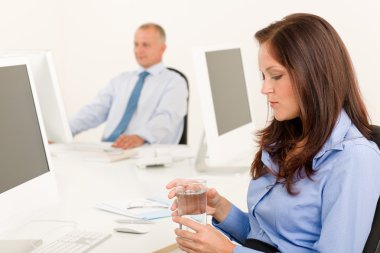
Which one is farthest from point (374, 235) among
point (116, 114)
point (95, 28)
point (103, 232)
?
point (95, 28)

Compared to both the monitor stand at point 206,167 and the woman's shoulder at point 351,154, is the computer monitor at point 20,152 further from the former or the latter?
the monitor stand at point 206,167

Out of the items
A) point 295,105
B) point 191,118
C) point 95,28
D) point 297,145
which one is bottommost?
point 191,118

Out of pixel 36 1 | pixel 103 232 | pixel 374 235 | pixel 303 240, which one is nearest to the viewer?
A: pixel 374 235

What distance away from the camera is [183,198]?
4.66ft

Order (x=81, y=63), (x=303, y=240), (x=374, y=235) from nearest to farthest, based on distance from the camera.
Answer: (x=374, y=235), (x=303, y=240), (x=81, y=63)

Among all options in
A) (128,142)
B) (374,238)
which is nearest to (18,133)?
(374,238)

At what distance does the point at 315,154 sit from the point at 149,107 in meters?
2.39

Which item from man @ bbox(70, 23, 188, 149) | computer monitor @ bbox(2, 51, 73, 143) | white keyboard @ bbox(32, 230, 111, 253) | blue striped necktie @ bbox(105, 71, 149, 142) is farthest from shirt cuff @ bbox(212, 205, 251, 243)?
blue striped necktie @ bbox(105, 71, 149, 142)

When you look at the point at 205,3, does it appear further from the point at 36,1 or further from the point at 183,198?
the point at 183,198

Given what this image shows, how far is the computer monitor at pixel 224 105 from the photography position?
6.98 ft

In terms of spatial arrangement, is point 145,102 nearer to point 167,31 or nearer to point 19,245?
point 167,31

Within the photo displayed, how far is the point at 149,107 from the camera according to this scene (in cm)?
362

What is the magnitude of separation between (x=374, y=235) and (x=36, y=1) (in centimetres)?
435

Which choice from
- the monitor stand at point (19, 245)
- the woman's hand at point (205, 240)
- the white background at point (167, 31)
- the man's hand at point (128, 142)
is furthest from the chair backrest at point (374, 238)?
the white background at point (167, 31)
